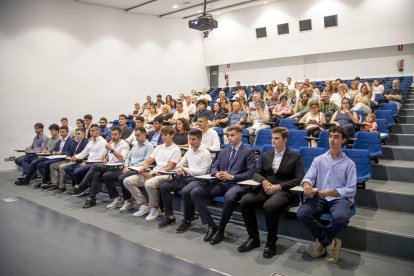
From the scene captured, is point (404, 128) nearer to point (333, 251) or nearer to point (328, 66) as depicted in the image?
point (333, 251)

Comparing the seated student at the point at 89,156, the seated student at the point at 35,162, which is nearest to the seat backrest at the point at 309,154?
the seated student at the point at 89,156

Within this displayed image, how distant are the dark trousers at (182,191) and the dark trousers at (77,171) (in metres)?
1.84

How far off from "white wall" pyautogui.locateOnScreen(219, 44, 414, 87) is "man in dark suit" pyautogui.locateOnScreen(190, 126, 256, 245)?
28.8 feet

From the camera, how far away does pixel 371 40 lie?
9.84 meters

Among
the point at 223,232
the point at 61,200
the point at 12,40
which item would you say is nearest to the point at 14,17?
the point at 12,40

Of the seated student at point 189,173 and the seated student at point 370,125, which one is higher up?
the seated student at point 370,125

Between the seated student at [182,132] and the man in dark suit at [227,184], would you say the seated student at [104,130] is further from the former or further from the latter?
the man in dark suit at [227,184]

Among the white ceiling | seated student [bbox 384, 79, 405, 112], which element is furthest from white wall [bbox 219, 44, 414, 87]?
seated student [bbox 384, 79, 405, 112]

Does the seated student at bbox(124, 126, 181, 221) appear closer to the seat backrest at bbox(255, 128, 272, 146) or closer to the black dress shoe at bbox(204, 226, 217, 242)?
the black dress shoe at bbox(204, 226, 217, 242)

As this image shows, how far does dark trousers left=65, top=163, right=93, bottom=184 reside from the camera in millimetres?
4859

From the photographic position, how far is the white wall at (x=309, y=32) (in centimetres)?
952

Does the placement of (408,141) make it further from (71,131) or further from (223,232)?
(71,131)

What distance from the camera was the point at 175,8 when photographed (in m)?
10.5

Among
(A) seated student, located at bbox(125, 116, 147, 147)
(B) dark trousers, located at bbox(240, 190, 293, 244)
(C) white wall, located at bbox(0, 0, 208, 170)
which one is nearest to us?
(B) dark trousers, located at bbox(240, 190, 293, 244)
